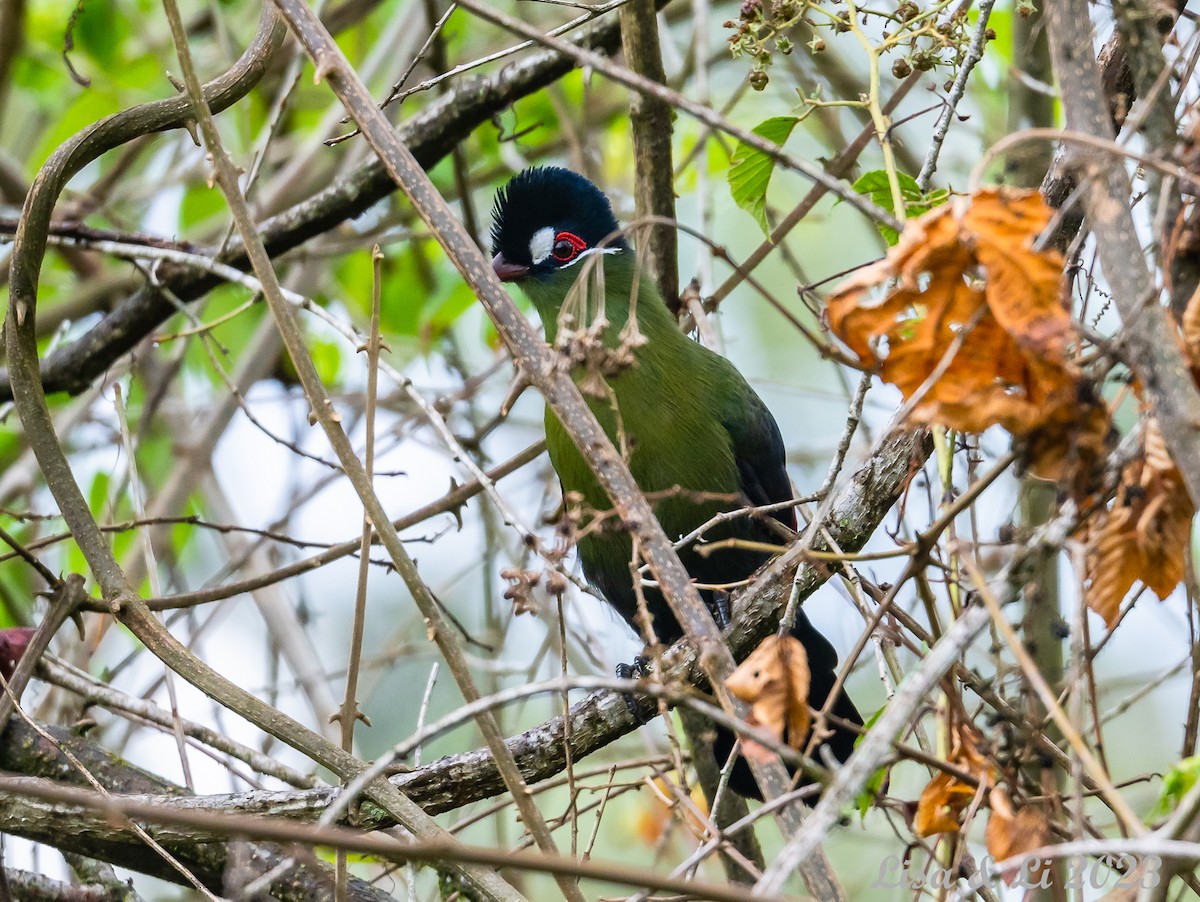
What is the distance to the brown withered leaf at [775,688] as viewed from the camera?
161 cm

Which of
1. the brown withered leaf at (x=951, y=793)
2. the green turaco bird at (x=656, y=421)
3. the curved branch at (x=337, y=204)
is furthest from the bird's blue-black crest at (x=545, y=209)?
the brown withered leaf at (x=951, y=793)

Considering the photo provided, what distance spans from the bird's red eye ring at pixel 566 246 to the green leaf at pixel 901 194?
159cm

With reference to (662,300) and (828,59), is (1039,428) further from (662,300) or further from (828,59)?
(828,59)

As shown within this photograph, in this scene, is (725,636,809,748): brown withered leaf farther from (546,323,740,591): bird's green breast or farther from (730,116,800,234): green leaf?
(546,323,740,591): bird's green breast

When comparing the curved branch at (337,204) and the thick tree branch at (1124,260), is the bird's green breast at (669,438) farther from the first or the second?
the thick tree branch at (1124,260)

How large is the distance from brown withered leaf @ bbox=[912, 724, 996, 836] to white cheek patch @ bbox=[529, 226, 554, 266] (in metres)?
2.47

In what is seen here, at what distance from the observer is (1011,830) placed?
A: 162 cm

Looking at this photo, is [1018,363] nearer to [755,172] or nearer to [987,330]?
[987,330]

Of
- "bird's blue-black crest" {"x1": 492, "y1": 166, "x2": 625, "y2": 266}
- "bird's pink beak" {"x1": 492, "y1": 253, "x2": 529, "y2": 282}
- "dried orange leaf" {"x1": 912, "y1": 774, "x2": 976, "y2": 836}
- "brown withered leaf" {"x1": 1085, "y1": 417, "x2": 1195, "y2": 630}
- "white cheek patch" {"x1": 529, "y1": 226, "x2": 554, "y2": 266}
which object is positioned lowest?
"dried orange leaf" {"x1": 912, "y1": 774, "x2": 976, "y2": 836}

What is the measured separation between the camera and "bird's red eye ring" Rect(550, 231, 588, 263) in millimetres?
3914

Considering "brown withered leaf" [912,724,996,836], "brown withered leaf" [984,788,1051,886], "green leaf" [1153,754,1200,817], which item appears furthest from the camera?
"brown withered leaf" [912,724,996,836]

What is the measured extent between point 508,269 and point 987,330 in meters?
2.59

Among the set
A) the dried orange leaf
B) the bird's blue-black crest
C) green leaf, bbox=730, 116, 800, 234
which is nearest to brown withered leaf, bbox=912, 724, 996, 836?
the dried orange leaf

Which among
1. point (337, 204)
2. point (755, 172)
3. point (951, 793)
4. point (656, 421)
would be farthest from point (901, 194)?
point (337, 204)
